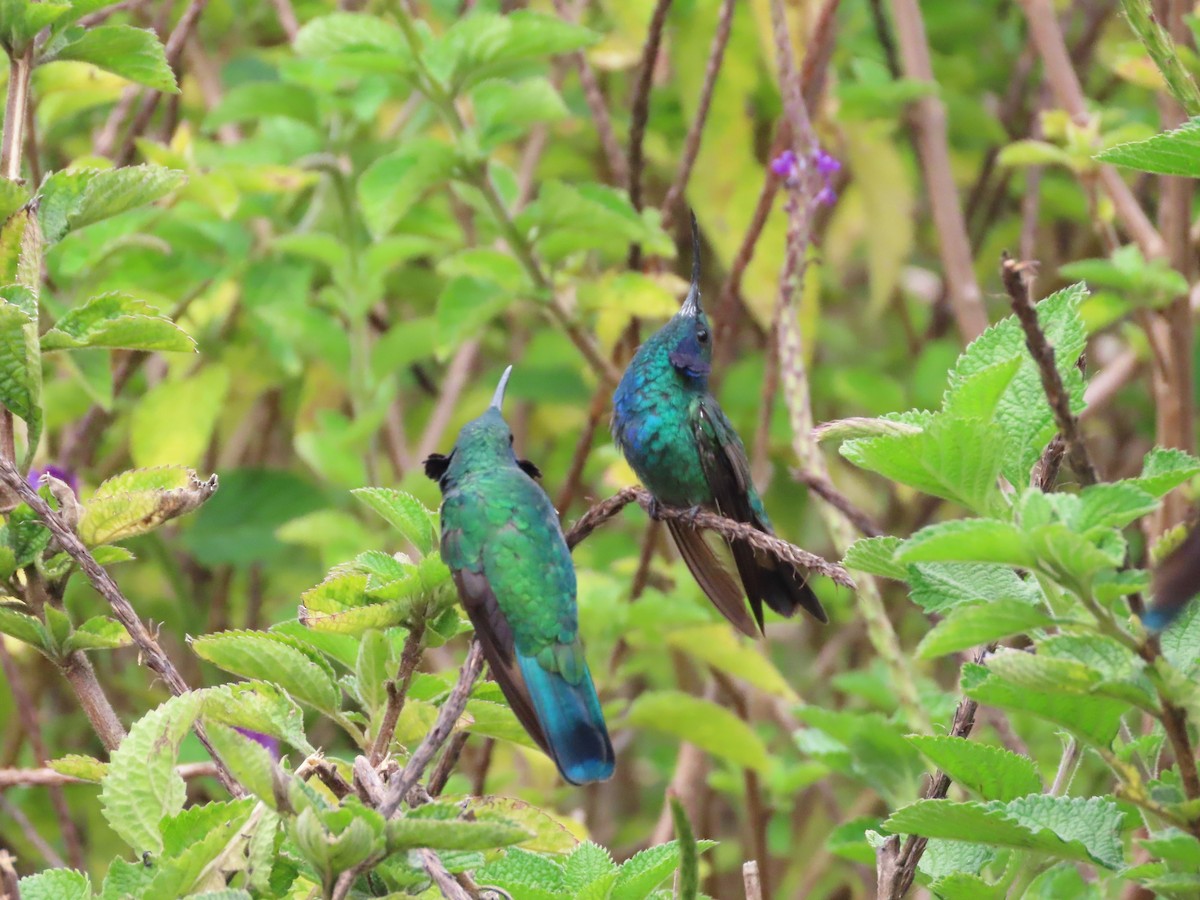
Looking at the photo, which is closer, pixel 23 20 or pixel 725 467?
pixel 23 20

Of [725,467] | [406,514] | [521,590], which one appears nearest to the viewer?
[406,514]

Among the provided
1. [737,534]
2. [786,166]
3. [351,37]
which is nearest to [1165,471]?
[737,534]

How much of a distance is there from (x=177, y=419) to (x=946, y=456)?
8.10ft

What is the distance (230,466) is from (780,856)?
6.54ft

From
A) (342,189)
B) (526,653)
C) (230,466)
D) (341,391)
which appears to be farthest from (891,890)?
(230,466)

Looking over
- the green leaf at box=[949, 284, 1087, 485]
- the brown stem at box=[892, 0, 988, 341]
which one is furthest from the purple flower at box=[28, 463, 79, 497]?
the brown stem at box=[892, 0, 988, 341]

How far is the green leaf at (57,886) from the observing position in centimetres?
126

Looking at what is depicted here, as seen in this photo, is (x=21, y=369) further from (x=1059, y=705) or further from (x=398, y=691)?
(x=1059, y=705)

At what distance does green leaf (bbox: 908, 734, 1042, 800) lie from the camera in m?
1.23

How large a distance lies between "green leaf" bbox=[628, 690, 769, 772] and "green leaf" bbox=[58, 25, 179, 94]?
1.54 metres

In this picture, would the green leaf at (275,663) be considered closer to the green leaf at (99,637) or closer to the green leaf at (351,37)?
the green leaf at (99,637)

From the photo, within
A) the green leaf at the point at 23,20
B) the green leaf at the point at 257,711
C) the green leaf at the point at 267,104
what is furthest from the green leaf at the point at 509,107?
the green leaf at the point at 257,711

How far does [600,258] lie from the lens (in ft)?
12.3

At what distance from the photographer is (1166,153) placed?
131 centimetres
